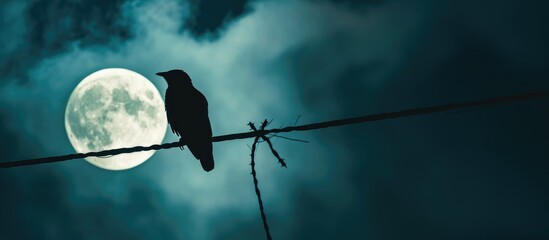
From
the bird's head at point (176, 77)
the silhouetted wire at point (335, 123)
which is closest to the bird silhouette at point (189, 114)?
the bird's head at point (176, 77)

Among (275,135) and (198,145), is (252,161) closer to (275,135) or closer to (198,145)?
(275,135)

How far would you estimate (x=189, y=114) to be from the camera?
7.03 m

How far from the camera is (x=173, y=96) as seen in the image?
7406 mm

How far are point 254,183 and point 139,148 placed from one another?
3.64ft

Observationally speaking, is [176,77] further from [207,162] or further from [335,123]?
[335,123]

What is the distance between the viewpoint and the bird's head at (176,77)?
25.3ft

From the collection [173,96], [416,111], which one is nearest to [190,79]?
[173,96]

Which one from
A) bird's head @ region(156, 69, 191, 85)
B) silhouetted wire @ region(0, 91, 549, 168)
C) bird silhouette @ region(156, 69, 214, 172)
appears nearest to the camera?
silhouetted wire @ region(0, 91, 549, 168)

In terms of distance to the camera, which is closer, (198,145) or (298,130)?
(298,130)

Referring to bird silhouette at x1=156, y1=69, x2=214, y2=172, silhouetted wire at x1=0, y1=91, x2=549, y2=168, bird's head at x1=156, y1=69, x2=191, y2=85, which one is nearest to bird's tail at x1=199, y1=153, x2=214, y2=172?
bird silhouette at x1=156, y1=69, x2=214, y2=172

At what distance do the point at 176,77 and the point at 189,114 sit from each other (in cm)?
105

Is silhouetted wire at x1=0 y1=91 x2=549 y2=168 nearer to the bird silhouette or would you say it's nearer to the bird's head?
the bird silhouette

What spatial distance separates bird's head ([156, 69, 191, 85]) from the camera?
303 inches

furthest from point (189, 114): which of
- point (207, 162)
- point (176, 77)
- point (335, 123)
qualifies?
point (335, 123)
